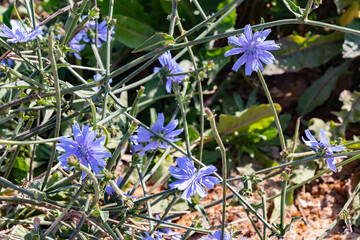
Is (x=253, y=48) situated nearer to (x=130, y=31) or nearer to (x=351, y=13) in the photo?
(x=130, y=31)

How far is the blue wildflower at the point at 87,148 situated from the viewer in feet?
3.05

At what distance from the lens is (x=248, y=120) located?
1.92m

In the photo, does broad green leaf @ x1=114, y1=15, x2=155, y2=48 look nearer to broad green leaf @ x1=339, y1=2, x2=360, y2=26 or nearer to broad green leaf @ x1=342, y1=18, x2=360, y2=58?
broad green leaf @ x1=342, y1=18, x2=360, y2=58

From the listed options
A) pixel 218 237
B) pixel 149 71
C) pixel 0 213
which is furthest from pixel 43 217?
pixel 149 71

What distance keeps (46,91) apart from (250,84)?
4.28ft

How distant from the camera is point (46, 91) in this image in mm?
1166

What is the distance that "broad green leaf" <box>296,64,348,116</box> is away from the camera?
214 cm

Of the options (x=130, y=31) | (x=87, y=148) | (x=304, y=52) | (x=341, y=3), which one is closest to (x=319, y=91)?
(x=304, y=52)

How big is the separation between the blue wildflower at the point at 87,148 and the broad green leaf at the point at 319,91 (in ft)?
4.73

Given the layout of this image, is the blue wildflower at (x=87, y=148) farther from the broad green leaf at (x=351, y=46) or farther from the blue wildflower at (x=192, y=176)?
the broad green leaf at (x=351, y=46)

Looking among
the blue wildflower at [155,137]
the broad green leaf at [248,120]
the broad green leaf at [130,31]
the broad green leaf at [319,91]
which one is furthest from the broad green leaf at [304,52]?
the blue wildflower at [155,137]

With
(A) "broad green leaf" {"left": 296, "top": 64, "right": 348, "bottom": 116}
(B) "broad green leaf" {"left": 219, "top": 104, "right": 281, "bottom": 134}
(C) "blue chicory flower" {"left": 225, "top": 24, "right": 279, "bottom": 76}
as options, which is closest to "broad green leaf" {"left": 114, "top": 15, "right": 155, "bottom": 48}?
(B) "broad green leaf" {"left": 219, "top": 104, "right": 281, "bottom": 134}

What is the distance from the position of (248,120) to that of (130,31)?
26.8 inches

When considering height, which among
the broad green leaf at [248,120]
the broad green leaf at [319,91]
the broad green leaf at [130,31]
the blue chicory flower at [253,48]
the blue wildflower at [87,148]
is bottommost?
the blue wildflower at [87,148]
